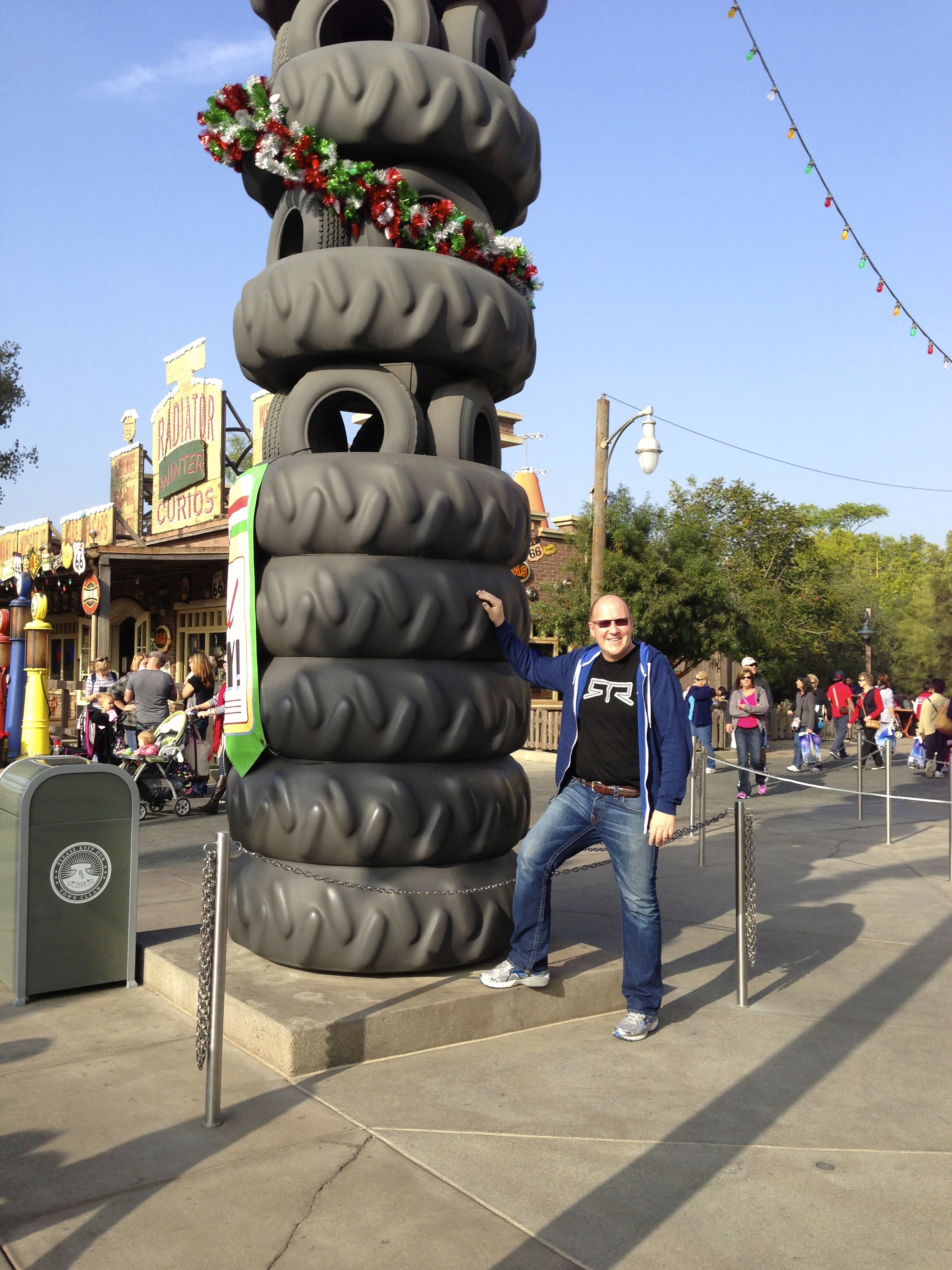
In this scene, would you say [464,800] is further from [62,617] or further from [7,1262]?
[62,617]

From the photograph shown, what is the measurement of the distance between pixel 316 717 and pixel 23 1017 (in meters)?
1.92

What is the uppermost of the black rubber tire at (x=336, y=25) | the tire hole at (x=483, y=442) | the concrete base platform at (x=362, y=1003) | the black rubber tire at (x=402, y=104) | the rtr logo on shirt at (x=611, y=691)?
the black rubber tire at (x=336, y=25)

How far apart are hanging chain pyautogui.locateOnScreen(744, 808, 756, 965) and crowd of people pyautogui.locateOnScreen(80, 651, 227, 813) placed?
749 centimetres

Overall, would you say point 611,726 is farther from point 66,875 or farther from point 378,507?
point 66,875

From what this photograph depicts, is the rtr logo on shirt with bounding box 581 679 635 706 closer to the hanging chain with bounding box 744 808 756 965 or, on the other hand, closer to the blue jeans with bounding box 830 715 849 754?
the hanging chain with bounding box 744 808 756 965

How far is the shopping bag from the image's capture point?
19562mm

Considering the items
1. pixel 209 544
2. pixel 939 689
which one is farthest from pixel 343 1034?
pixel 939 689

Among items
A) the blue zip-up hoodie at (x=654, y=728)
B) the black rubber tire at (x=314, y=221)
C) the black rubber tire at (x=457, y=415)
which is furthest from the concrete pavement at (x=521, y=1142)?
the black rubber tire at (x=314, y=221)

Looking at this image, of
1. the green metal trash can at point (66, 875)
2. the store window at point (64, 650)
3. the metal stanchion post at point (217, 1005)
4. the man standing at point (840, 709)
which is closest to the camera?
the metal stanchion post at point (217, 1005)

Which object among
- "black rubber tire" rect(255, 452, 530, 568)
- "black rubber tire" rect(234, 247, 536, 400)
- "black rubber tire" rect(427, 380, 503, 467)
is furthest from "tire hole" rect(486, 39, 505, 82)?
"black rubber tire" rect(255, 452, 530, 568)

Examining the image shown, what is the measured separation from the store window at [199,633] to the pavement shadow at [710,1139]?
57.4ft

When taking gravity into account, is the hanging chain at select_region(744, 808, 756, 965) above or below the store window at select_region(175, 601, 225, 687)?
below

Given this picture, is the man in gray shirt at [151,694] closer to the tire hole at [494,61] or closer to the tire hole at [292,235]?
the tire hole at [292,235]

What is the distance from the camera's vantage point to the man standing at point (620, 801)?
4.68 meters
